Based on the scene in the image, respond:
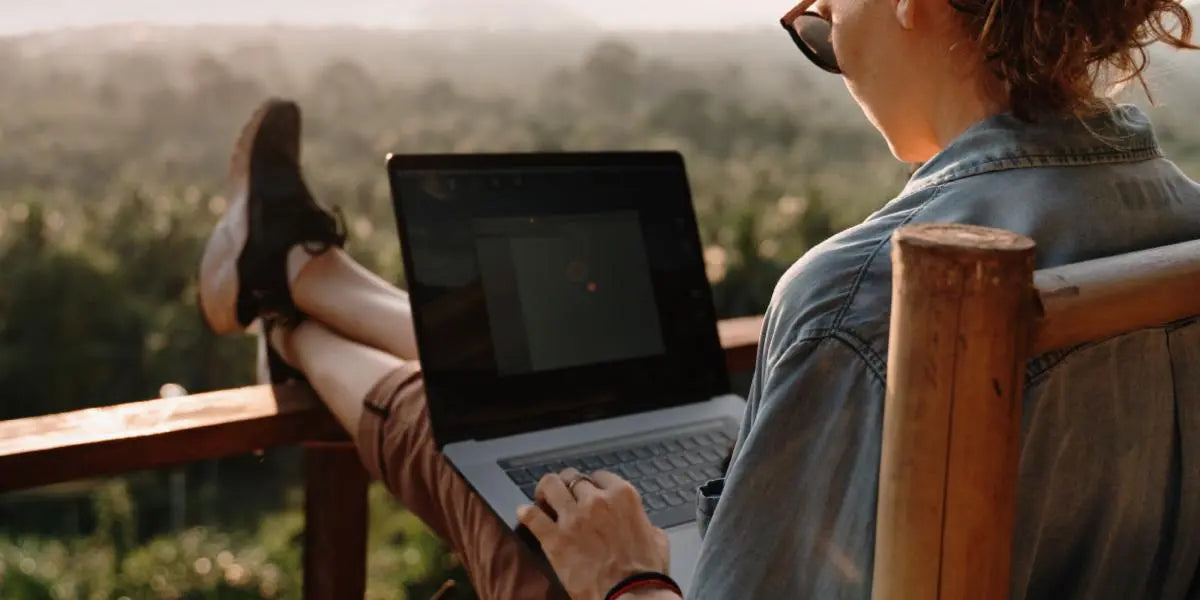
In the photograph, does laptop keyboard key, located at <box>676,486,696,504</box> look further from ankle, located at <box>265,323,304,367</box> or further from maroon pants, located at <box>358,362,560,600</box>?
ankle, located at <box>265,323,304,367</box>

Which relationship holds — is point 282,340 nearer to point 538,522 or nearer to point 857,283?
point 538,522

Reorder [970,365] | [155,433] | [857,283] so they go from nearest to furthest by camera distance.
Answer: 1. [970,365]
2. [857,283]
3. [155,433]

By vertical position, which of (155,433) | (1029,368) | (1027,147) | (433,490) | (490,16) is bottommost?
(433,490)

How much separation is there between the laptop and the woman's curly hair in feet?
1.56

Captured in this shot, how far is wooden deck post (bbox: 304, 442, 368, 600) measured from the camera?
133 cm

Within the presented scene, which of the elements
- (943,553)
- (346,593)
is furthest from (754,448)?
(346,593)

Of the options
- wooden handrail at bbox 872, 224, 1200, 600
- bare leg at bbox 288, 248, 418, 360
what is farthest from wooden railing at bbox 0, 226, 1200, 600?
bare leg at bbox 288, 248, 418, 360

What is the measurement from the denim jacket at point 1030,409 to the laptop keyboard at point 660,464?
338mm

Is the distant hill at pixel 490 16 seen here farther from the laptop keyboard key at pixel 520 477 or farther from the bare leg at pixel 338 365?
the laptop keyboard key at pixel 520 477

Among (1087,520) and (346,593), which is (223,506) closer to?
(346,593)

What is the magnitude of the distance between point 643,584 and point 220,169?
181cm

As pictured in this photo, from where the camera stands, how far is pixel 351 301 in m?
1.44

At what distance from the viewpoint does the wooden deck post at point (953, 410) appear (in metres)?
0.42

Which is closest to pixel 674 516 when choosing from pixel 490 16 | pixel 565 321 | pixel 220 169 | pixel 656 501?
pixel 656 501
